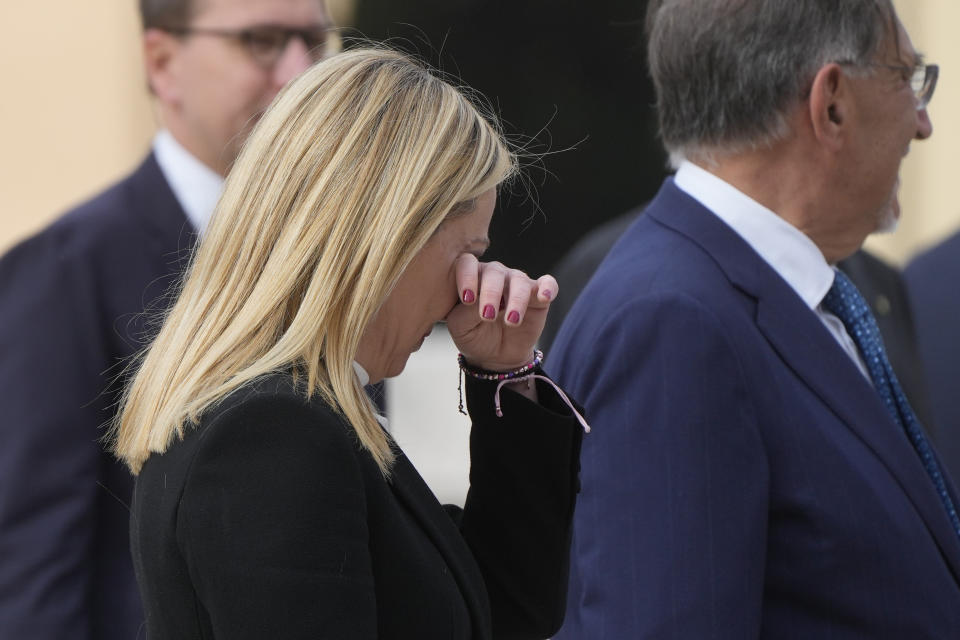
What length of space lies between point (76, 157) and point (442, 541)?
460 cm

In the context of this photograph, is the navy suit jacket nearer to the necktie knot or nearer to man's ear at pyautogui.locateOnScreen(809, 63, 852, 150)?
the necktie knot

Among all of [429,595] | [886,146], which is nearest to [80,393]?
[429,595]

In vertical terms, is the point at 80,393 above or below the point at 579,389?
below

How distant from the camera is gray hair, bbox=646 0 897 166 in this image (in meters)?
2.31

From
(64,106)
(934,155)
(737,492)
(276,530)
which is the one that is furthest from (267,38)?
(934,155)

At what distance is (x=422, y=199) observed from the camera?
1625 mm

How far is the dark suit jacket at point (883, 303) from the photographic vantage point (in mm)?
3305

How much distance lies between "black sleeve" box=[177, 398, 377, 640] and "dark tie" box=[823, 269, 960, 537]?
1.19 m

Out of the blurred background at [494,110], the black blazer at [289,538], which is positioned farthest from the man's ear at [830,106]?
the blurred background at [494,110]

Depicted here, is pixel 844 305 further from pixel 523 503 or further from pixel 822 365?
pixel 523 503

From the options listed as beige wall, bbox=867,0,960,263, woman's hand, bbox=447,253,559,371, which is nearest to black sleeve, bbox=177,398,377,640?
woman's hand, bbox=447,253,559,371

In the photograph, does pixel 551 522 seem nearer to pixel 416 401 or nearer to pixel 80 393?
pixel 80 393

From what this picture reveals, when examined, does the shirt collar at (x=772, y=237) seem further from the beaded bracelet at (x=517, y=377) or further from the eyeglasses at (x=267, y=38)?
the eyeglasses at (x=267, y=38)

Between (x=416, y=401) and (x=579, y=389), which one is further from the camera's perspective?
(x=416, y=401)
